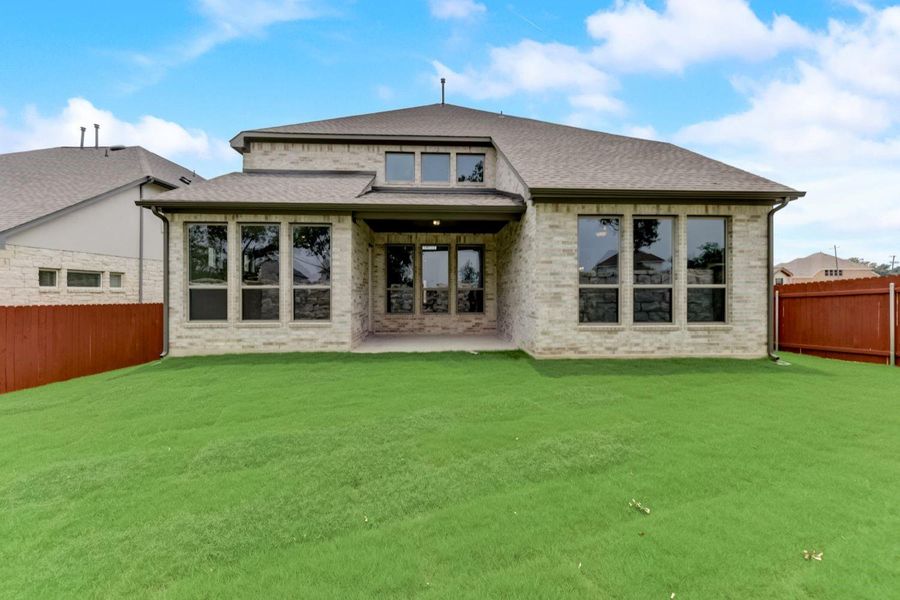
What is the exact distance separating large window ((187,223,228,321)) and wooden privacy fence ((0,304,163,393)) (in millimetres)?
1245

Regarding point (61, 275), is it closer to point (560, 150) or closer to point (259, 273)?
point (259, 273)

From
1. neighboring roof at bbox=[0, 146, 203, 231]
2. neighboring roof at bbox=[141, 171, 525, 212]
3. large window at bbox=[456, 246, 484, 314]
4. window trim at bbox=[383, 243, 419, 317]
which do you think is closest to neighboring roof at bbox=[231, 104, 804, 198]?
neighboring roof at bbox=[141, 171, 525, 212]

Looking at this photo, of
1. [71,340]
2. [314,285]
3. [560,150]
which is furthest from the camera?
[560,150]

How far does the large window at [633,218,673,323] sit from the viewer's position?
831 centimetres

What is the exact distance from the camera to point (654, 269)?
833cm

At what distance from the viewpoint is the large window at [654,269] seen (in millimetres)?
8312

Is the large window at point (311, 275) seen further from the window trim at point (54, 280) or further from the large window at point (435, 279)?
the window trim at point (54, 280)

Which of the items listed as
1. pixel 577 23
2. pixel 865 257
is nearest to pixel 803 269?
pixel 865 257

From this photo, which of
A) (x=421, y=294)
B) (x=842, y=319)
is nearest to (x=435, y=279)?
(x=421, y=294)

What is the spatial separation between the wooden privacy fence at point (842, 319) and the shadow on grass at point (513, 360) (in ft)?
6.35

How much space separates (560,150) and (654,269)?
4.66m

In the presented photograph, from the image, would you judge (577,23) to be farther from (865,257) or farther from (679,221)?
(865,257)

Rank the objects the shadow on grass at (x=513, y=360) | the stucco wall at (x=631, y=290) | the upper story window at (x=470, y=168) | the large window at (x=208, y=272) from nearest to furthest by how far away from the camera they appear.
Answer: the shadow on grass at (x=513, y=360) < the stucco wall at (x=631, y=290) < the large window at (x=208, y=272) < the upper story window at (x=470, y=168)

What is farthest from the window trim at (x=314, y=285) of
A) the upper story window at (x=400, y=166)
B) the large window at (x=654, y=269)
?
the large window at (x=654, y=269)
